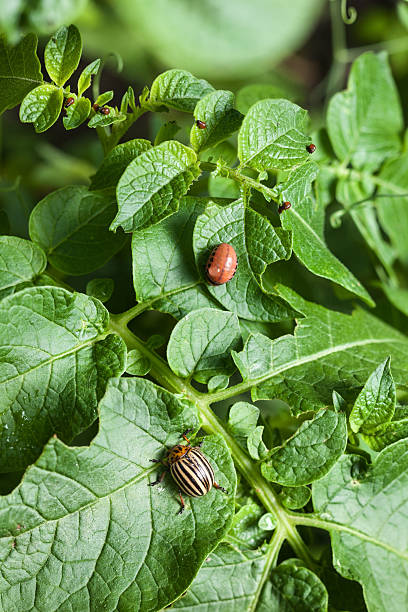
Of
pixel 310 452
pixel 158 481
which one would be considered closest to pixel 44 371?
pixel 158 481

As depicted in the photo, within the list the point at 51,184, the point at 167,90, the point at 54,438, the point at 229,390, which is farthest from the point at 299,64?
the point at 54,438

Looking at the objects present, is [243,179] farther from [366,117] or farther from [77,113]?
[366,117]

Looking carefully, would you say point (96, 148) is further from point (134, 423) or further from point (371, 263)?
point (134, 423)

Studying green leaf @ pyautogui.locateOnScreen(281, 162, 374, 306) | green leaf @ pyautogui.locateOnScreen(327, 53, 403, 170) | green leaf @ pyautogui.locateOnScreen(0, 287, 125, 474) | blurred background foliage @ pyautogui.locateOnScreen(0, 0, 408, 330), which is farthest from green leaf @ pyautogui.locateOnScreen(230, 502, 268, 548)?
blurred background foliage @ pyautogui.locateOnScreen(0, 0, 408, 330)

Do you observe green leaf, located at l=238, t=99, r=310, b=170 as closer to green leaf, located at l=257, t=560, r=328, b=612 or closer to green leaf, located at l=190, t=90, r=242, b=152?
green leaf, located at l=190, t=90, r=242, b=152

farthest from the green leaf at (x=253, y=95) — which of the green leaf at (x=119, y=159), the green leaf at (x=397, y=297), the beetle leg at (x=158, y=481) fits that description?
the beetle leg at (x=158, y=481)

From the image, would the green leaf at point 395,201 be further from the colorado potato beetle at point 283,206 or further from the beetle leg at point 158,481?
the beetle leg at point 158,481
